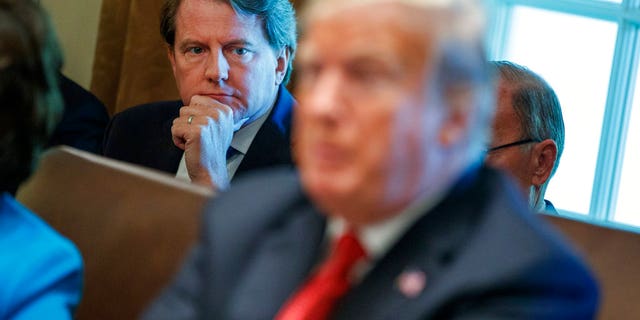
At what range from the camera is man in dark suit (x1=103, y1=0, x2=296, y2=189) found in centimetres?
270

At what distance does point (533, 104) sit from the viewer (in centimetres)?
264

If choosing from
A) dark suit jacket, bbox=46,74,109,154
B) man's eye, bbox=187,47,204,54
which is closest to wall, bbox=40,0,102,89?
dark suit jacket, bbox=46,74,109,154

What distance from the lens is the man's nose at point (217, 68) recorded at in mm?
2811

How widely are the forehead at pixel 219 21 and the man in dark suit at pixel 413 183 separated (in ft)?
5.55

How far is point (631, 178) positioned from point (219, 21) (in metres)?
2.27

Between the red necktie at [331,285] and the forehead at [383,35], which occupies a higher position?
the forehead at [383,35]

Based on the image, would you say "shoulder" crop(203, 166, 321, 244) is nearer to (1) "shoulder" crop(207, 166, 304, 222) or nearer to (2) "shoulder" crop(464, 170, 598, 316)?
(1) "shoulder" crop(207, 166, 304, 222)

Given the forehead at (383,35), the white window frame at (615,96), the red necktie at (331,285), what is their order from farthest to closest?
the white window frame at (615,96)
the red necktie at (331,285)
the forehead at (383,35)

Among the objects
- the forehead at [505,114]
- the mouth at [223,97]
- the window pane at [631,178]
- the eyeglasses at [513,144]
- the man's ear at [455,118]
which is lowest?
the window pane at [631,178]

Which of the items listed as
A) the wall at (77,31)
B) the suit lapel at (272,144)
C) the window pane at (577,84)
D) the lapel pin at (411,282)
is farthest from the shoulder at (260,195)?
the wall at (77,31)

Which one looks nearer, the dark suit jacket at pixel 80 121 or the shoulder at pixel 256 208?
the shoulder at pixel 256 208

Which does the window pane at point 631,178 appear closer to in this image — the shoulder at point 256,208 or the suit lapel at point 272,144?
the suit lapel at point 272,144

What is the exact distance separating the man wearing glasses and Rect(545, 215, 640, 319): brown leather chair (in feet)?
3.16

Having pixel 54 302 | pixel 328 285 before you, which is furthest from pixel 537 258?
pixel 54 302
